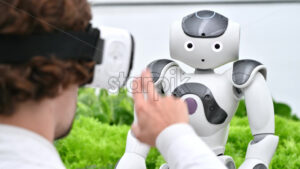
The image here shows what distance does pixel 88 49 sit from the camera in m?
0.74

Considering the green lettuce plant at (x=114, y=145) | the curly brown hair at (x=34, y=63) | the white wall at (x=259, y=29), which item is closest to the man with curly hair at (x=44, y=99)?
the curly brown hair at (x=34, y=63)

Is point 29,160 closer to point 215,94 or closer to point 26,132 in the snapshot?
point 26,132

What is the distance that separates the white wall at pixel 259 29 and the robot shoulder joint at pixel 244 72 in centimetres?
75

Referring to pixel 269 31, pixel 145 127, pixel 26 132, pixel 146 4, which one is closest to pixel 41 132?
pixel 26 132

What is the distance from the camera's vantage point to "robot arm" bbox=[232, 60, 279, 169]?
1426 mm

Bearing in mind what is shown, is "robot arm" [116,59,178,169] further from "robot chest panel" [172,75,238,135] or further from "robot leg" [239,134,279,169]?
"robot leg" [239,134,279,169]

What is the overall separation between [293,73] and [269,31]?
0.36m

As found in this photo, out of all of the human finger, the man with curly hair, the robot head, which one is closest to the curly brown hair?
the man with curly hair

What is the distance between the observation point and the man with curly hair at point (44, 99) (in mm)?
672

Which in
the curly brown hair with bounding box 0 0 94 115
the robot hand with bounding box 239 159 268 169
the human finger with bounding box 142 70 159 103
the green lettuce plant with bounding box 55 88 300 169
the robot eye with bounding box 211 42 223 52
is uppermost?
the curly brown hair with bounding box 0 0 94 115

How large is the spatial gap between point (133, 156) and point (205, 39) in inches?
16.8

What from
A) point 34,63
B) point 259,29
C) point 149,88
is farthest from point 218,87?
point 259,29

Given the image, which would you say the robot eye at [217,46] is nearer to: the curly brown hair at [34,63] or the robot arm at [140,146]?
the robot arm at [140,146]

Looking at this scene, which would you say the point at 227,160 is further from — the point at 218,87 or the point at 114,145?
the point at 114,145
